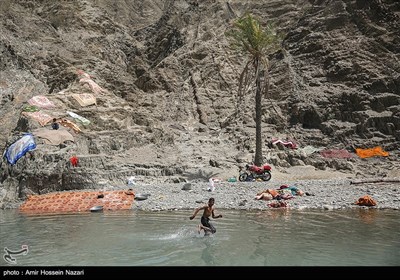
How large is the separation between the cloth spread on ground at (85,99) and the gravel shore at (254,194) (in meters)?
13.9

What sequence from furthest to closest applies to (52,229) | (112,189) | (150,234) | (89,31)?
1. (89,31)
2. (112,189)
3. (52,229)
4. (150,234)

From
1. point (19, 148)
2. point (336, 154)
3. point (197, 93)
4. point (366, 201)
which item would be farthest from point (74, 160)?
point (197, 93)

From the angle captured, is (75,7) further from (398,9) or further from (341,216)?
(341,216)

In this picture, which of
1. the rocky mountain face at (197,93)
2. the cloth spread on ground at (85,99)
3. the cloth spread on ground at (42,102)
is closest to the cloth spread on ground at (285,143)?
the rocky mountain face at (197,93)

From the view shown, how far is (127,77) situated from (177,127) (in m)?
14.0

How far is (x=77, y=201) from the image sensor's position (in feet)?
60.1

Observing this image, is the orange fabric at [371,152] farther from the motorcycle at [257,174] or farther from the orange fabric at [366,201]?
the orange fabric at [366,201]

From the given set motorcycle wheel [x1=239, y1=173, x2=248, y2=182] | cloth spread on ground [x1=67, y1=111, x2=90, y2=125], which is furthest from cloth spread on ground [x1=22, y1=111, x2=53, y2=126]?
motorcycle wheel [x1=239, y1=173, x2=248, y2=182]

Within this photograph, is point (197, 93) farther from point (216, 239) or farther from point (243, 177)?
point (216, 239)

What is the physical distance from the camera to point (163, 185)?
70.2 feet

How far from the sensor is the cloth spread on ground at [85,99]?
3267cm

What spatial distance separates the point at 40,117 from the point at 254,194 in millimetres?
16623

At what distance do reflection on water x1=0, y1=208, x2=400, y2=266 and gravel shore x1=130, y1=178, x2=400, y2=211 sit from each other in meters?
1.05
